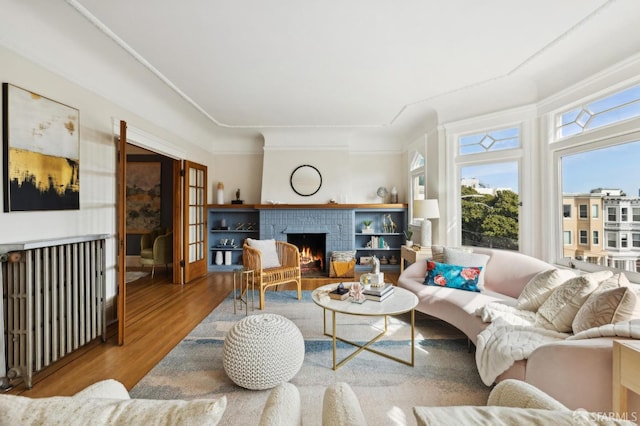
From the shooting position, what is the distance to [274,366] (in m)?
1.96

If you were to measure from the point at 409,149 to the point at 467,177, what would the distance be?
1688 mm

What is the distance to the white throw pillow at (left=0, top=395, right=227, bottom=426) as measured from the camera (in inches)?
23.9

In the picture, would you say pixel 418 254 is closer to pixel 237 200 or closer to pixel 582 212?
pixel 582 212

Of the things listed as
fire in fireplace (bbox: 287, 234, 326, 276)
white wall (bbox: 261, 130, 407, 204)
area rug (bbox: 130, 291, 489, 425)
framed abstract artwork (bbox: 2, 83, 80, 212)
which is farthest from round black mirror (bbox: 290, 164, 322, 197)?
framed abstract artwork (bbox: 2, 83, 80, 212)

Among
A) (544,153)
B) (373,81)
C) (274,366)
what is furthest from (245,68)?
(544,153)

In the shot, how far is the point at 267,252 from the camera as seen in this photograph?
4.21 m

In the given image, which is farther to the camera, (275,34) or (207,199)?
(207,199)

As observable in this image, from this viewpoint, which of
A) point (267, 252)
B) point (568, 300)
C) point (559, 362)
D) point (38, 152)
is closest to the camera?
point (559, 362)

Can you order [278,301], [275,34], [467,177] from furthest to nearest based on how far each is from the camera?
[467,177]
[278,301]
[275,34]

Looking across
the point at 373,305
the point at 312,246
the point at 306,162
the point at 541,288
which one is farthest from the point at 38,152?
the point at 312,246

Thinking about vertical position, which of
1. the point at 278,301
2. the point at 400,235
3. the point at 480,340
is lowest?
the point at 278,301

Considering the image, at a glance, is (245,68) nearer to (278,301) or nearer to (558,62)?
(278,301)

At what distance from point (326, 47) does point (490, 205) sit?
290 cm

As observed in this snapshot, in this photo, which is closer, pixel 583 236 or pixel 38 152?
pixel 38 152
